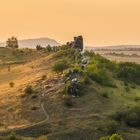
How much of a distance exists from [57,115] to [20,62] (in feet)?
134

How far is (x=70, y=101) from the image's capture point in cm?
8156

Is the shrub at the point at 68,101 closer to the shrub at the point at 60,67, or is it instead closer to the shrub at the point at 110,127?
the shrub at the point at 110,127

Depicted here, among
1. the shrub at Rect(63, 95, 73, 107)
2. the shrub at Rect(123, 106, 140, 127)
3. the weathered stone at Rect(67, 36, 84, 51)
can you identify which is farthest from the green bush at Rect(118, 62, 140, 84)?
the shrub at Rect(123, 106, 140, 127)

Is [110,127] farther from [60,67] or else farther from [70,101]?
[60,67]

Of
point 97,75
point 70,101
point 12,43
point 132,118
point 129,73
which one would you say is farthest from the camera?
point 12,43

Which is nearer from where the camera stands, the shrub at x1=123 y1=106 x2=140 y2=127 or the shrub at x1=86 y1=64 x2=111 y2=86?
the shrub at x1=123 y1=106 x2=140 y2=127

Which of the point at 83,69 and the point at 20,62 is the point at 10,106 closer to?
the point at 83,69

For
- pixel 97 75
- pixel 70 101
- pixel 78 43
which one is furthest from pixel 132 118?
pixel 78 43

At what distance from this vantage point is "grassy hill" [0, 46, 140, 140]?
74.4 m

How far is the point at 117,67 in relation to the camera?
108 metres

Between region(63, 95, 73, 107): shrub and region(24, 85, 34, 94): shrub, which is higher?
region(24, 85, 34, 94): shrub

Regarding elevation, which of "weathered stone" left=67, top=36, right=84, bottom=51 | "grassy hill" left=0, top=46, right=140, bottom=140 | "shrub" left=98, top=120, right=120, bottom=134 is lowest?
"shrub" left=98, top=120, right=120, bottom=134

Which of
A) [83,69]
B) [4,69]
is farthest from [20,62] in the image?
[83,69]

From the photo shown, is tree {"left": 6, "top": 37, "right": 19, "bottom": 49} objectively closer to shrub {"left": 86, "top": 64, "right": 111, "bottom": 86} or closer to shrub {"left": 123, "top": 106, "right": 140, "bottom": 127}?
shrub {"left": 86, "top": 64, "right": 111, "bottom": 86}
